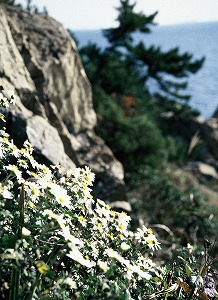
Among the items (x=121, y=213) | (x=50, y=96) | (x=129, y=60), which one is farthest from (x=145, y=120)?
(x=121, y=213)

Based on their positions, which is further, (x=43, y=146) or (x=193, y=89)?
(x=193, y=89)

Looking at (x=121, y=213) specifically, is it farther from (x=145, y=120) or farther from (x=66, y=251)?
(x=145, y=120)

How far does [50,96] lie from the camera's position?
492 centimetres

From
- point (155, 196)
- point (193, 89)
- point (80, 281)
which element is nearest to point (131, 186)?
point (155, 196)

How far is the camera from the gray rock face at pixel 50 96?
3.55 metres

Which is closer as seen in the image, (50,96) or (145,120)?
(50,96)

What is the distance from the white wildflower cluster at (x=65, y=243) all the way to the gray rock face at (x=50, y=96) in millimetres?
1384

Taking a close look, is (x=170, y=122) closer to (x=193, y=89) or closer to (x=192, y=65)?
(x=192, y=65)

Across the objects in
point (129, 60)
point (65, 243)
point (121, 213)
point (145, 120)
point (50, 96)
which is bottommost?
point (145, 120)

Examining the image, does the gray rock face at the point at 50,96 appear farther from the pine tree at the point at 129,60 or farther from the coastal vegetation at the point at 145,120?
the pine tree at the point at 129,60

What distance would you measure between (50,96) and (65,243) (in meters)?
3.52

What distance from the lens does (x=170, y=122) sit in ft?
49.2

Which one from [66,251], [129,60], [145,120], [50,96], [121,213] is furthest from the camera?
[129,60]

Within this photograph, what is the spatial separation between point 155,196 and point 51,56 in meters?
3.76
